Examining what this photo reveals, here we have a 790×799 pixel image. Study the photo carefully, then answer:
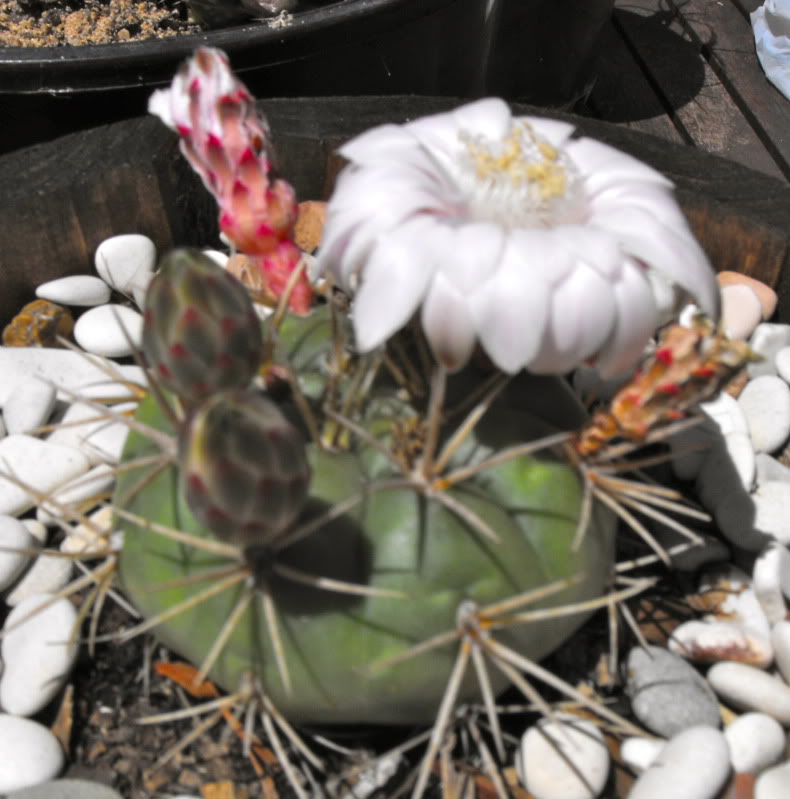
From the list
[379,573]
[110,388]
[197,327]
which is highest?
[197,327]

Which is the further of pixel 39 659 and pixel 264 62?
pixel 264 62

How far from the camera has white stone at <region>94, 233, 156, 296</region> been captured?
3.62 feet

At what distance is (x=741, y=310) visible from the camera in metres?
1.07

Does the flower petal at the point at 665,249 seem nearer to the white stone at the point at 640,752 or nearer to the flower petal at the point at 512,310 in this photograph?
the flower petal at the point at 512,310

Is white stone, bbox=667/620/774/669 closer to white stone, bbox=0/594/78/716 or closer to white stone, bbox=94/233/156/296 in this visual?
white stone, bbox=0/594/78/716

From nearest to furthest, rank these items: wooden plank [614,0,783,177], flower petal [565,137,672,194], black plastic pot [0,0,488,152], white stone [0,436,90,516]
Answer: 1. flower petal [565,137,672,194]
2. white stone [0,436,90,516]
3. black plastic pot [0,0,488,152]
4. wooden plank [614,0,783,177]

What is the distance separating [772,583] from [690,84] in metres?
1.41

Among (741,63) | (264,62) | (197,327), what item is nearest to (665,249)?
(197,327)

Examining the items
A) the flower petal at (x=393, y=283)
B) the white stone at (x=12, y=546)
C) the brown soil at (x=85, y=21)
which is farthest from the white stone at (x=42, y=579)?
the brown soil at (x=85, y=21)

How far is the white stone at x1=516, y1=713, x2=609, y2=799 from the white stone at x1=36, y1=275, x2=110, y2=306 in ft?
2.08

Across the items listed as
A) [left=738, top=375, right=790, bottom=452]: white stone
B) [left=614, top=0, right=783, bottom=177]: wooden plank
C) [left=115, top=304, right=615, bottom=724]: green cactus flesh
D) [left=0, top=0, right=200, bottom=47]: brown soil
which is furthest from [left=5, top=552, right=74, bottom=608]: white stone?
[left=614, top=0, right=783, bottom=177]: wooden plank

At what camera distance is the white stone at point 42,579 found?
89 centimetres

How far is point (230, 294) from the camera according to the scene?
60 cm

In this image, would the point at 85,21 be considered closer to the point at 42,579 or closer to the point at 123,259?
the point at 123,259
